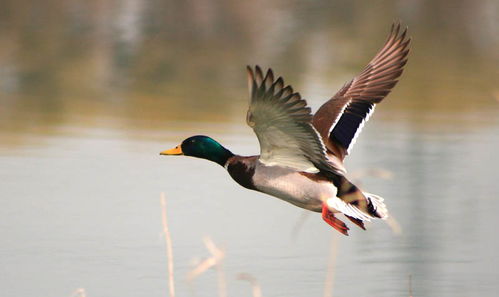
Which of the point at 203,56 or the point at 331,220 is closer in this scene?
the point at 331,220

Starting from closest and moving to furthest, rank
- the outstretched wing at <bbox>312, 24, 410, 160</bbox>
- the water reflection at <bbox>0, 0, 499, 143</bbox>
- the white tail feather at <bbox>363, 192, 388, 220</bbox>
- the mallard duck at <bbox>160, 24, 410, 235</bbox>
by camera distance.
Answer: the mallard duck at <bbox>160, 24, 410, 235</bbox>
the white tail feather at <bbox>363, 192, 388, 220</bbox>
the outstretched wing at <bbox>312, 24, 410, 160</bbox>
the water reflection at <bbox>0, 0, 499, 143</bbox>

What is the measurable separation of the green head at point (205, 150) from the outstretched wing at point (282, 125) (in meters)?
0.42

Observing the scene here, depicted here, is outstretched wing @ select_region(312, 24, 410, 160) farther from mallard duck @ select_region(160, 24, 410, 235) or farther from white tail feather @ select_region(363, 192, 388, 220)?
white tail feather @ select_region(363, 192, 388, 220)

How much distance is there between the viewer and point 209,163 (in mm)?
9359

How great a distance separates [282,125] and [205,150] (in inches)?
32.5

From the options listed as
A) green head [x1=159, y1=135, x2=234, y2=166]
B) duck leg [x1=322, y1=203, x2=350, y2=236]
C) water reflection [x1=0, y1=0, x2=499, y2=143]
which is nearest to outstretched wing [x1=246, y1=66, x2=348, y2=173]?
duck leg [x1=322, y1=203, x2=350, y2=236]

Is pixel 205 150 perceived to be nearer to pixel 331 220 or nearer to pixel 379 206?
pixel 331 220

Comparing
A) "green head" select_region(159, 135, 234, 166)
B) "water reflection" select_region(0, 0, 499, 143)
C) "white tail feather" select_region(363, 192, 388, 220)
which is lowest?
"white tail feather" select_region(363, 192, 388, 220)

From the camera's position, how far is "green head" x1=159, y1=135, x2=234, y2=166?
213 inches

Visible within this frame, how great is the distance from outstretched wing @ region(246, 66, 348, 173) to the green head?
417 mm

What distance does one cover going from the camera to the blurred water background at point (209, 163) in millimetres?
6770

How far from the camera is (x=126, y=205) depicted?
7.97 meters

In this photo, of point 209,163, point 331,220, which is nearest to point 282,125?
point 331,220

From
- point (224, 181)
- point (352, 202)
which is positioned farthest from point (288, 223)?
point (352, 202)
